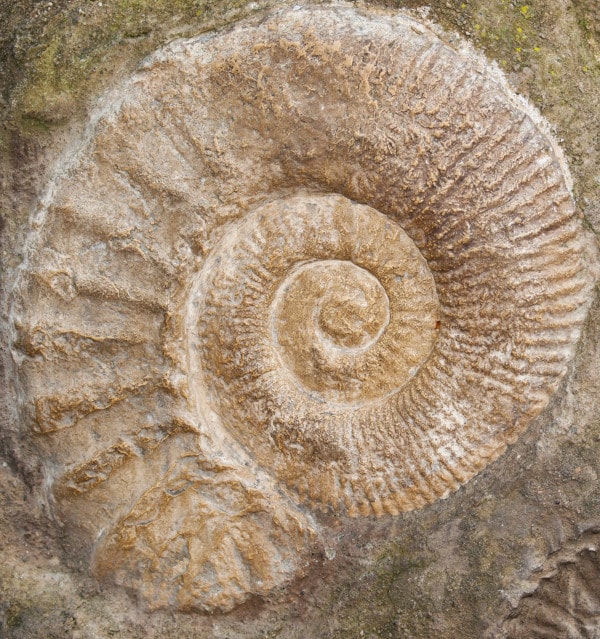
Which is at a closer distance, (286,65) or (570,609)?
(286,65)

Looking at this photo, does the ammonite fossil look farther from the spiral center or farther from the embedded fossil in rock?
the embedded fossil in rock

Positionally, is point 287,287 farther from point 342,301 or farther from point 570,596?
point 570,596

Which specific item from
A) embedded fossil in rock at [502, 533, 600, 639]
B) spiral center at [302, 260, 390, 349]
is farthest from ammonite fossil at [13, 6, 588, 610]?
embedded fossil in rock at [502, 533, 600, 639]

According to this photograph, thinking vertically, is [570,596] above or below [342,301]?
below

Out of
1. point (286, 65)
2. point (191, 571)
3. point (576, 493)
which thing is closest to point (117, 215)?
point (286, 65)

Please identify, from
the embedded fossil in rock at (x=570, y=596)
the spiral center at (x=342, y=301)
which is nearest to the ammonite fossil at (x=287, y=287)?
the spiral center at (x=342, y=301)

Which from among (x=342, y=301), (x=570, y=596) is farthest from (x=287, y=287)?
(x=570, y=596)

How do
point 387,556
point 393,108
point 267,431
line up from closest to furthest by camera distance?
point 393,108
point 267,431
point 387,556

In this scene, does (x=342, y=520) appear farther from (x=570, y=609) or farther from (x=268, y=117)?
(x=268, y=117)
